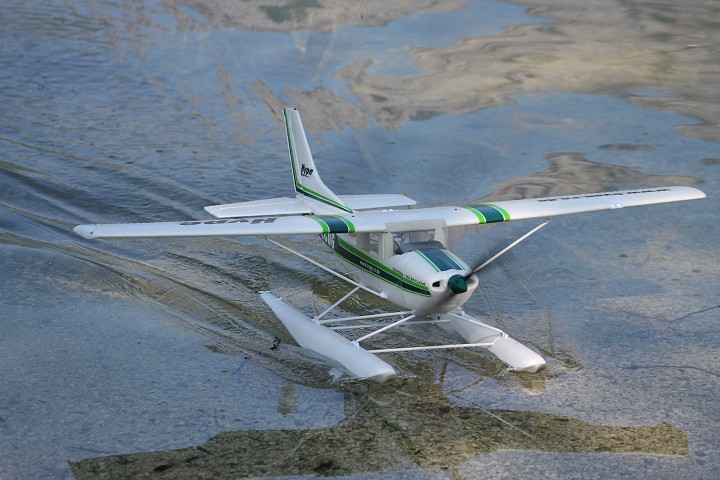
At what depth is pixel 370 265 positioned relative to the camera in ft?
44.2

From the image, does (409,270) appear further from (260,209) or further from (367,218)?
(260,209)

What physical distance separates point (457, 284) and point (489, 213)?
7.56 feet

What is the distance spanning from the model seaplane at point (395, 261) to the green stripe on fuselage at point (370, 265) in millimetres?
17

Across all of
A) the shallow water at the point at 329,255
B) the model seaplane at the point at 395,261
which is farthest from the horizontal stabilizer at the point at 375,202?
the shallow water at the point at 329,255

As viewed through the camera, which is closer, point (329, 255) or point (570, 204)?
point (570, 204)

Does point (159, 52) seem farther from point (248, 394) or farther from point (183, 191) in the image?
point (248, 394)

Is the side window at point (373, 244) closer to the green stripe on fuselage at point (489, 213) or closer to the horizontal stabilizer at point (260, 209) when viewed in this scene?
the green stripe on fuselage at point (489, 213)

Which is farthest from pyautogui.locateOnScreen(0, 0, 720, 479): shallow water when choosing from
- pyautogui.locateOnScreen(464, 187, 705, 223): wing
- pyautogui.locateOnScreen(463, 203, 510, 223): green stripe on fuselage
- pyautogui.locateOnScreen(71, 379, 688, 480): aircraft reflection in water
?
pyautogui.locateOnScreen(463, 203, 510, 223): green stripe on fuselage

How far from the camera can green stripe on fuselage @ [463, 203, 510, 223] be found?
1359 centimetres

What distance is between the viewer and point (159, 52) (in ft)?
95.9

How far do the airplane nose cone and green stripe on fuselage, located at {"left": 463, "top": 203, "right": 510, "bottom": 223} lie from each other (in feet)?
6.22

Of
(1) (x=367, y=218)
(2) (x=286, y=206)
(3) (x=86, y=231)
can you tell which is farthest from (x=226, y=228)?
(2) (x=286, y=206)

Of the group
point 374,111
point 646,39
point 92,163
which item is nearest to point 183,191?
point 92,163

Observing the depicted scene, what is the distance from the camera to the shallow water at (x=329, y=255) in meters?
10.6
